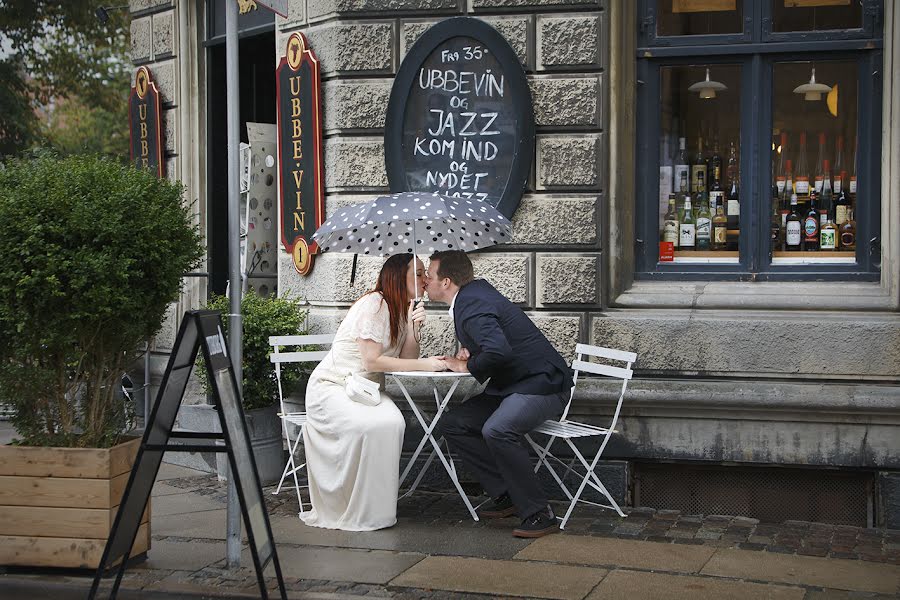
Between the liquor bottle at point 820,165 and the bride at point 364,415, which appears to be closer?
the bride at point 364,415

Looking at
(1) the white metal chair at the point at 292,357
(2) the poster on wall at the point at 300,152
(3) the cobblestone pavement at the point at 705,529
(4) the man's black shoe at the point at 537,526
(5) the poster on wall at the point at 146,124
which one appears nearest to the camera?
(3) the cobblestone pavement at the point at 705,529

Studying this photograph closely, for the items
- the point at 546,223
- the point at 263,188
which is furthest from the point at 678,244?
the point at 263,188

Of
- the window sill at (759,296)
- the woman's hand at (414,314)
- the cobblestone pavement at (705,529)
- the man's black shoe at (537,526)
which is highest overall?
the window sill at (759,296)

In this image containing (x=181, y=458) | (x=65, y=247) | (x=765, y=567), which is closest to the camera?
(x=65, y=247)

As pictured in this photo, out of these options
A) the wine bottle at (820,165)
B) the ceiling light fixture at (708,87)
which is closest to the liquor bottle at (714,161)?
the ceiling light fixture at (708,87)

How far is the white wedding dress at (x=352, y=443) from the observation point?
256 inches

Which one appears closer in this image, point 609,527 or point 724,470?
point 609,527

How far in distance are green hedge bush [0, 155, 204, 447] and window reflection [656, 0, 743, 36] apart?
3439mm

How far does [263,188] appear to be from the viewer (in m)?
8.95

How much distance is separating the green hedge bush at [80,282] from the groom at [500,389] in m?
1.58

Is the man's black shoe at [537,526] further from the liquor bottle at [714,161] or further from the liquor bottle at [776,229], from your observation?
the liquor bottle at [714,161]

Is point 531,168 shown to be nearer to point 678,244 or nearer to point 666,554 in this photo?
point 678,244

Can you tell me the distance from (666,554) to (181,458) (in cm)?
413

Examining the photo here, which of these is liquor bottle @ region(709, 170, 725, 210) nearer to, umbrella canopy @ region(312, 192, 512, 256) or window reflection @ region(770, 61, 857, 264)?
window reflection @ region(770, 61, 857, 264)
